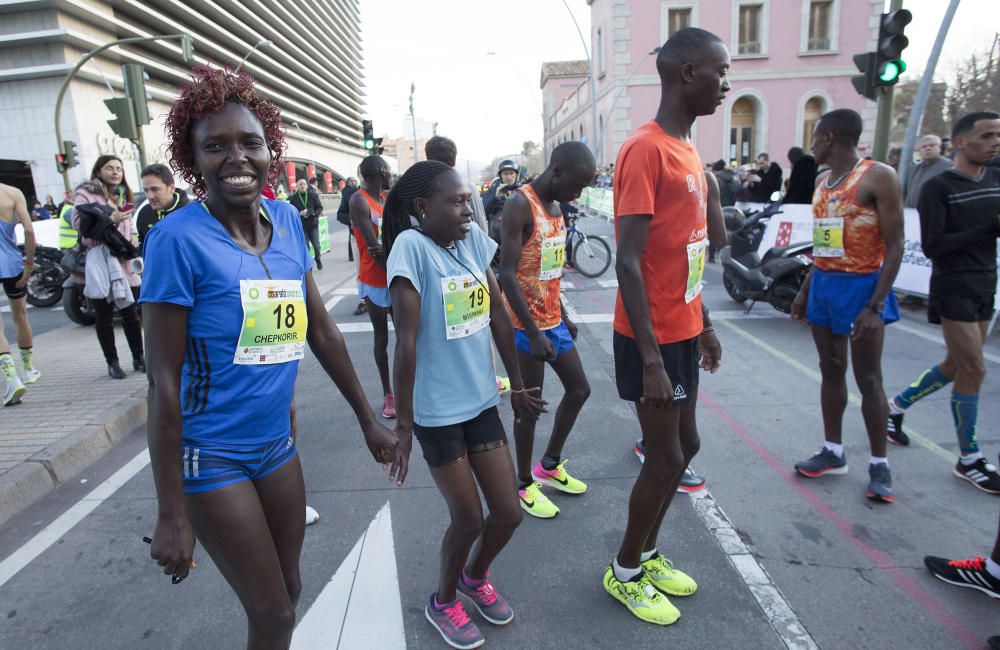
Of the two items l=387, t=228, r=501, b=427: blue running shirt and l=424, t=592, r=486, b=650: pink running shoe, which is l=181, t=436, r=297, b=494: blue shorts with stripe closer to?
Answer: l=387, t=228, r=501, b=427: blue running shirt

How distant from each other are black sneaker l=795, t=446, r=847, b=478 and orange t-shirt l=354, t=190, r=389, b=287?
3.12 meters

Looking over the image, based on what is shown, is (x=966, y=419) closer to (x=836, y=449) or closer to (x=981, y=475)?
(x=981, y=475)

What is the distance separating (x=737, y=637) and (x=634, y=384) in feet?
3.44

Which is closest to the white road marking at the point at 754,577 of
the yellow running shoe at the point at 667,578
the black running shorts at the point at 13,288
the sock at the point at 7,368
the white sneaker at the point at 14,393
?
the yellow running shoe at the point at 667,578

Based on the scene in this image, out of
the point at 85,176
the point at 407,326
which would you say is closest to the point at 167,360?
the point at 407,326

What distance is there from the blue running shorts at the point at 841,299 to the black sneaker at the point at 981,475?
96 cm

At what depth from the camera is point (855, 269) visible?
3498 millimetres

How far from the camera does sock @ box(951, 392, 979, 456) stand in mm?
3592

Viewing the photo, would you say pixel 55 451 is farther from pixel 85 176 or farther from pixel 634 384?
pixel 85 176

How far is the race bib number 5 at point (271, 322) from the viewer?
1.75 m

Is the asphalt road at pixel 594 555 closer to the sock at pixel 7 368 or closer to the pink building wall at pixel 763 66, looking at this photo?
the sock at pixel 7 368

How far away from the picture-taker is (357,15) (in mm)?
116125

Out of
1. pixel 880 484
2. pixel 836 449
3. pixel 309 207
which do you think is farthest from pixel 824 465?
pixel 309 207

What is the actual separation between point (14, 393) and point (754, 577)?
5.64 meters
